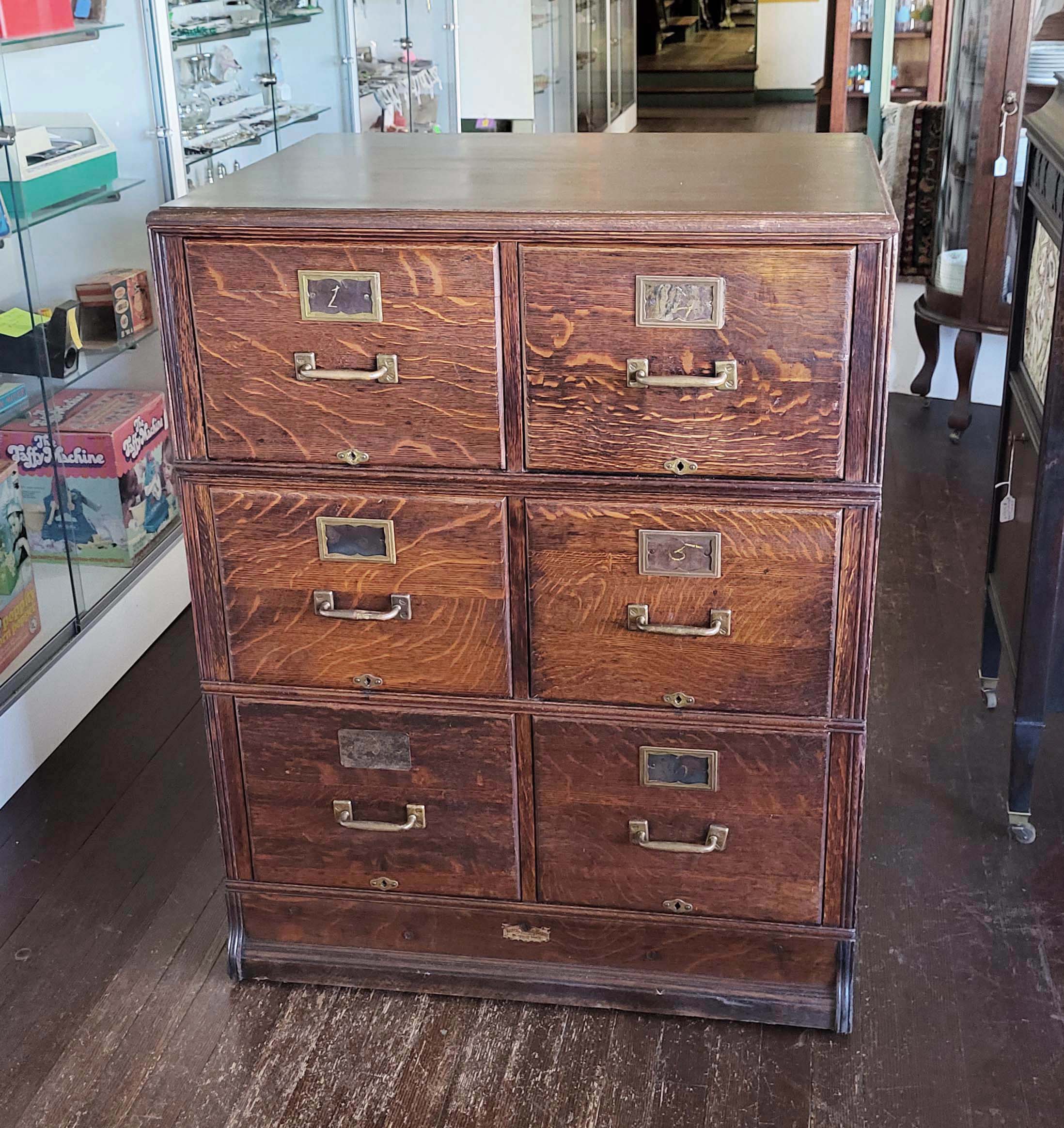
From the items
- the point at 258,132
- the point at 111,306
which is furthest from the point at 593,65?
the point at 111,306

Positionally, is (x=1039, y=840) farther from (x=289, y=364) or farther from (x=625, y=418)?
(x=289, y=364)

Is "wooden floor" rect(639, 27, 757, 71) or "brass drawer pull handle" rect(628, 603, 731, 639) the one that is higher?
"wooden floor" rect(639, 27, 757, 71)

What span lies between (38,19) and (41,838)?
158 cm

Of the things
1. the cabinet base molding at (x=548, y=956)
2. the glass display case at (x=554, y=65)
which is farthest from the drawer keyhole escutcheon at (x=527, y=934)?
the glass display case at (x=554, y=65)

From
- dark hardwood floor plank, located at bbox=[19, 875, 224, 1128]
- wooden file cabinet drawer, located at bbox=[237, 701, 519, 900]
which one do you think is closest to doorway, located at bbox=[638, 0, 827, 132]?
dark hardwood floor plank, located at bbox=[19, 875, 224, 1128]

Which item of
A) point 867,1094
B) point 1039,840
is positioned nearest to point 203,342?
point 867,1094

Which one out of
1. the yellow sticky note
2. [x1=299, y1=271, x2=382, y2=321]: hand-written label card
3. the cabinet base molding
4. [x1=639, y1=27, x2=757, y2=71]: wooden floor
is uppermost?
[x1=299, y1=271, x2=382, y2=321]: hand-written label card

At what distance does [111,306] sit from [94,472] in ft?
1.24

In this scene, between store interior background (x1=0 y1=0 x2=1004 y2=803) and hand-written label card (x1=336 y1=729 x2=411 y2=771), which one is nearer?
hand-written label card (x1=336 y1=729 x2=411 y2=771)

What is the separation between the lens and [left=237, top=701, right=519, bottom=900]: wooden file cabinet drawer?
182cm

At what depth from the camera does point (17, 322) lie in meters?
2.67

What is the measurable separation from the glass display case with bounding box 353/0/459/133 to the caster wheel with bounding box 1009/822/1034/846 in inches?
120

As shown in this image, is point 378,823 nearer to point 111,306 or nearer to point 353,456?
point 353,456

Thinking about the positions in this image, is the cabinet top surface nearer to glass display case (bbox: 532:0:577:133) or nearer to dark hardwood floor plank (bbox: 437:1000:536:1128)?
dark hardwood floor plank (bbox: 437:1000:536:1128)
